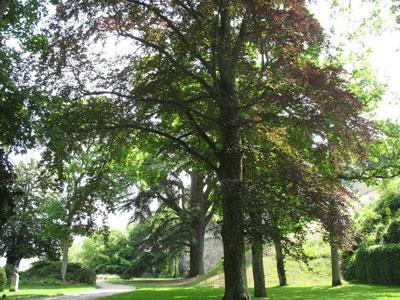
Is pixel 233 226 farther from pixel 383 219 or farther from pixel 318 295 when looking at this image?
pixel 383 219

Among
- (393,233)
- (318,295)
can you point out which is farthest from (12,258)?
(393,233)

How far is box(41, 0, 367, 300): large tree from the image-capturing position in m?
11.8

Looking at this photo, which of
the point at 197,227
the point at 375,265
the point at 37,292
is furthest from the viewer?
the point at 197,227

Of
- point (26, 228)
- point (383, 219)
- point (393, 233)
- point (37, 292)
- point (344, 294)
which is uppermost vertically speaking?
point (26, 228)

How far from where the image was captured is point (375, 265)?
73.2 ft

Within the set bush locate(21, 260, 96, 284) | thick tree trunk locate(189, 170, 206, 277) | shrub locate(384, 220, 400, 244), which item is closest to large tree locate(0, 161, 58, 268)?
bush locate(21, 260, 96, 284)

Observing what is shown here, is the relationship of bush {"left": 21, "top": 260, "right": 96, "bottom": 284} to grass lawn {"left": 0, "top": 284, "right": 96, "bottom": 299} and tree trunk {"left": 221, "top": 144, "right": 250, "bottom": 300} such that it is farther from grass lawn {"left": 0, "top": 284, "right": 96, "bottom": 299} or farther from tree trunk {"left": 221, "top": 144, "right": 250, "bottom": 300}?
tree trunk {"left": 221, "top": 144, "right": 250, "bottom": 300}

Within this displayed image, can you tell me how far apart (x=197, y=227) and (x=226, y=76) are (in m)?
23.1

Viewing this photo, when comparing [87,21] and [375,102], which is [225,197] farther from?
[375,102]

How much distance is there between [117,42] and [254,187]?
6843 mm

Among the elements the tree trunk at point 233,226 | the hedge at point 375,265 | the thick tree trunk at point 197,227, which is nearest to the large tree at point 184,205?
the thick tree trunk at point 197,227

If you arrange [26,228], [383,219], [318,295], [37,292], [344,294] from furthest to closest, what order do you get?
1. [26,228]
2. [383,219]
3. [37,292]
4. [344,294]
5. [318,295]

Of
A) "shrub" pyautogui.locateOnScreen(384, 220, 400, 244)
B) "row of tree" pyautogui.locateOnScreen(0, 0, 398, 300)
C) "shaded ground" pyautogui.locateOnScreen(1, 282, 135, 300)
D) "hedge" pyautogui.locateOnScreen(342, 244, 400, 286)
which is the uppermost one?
"row of tree" pyautogui.locateOnScreen(0, 0, 398, 300)

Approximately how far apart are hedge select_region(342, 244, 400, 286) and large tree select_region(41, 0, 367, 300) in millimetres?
10346
